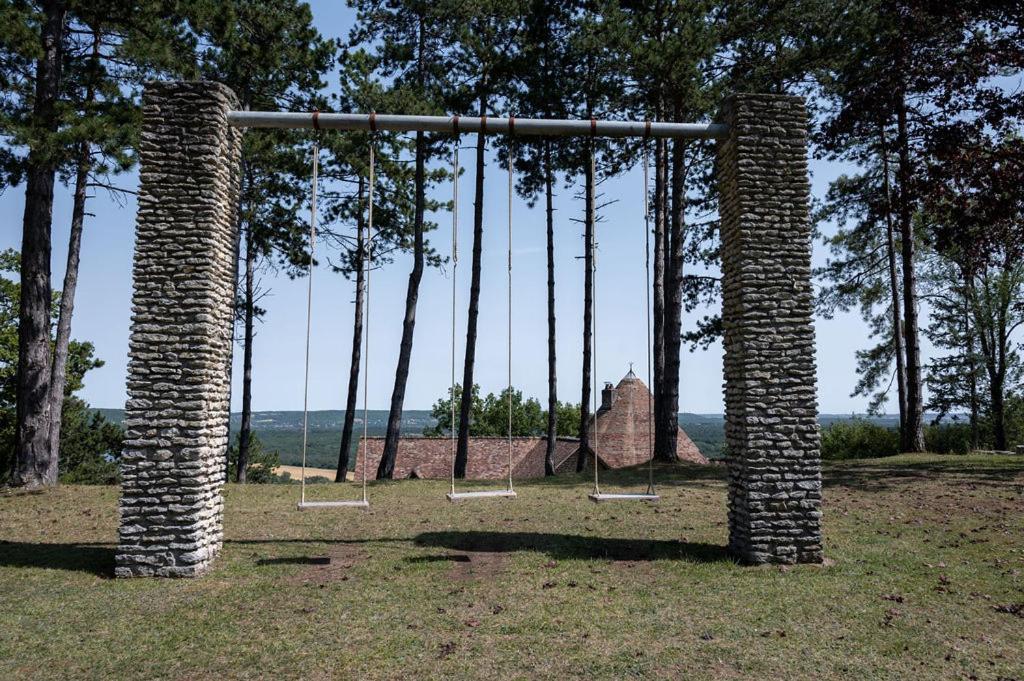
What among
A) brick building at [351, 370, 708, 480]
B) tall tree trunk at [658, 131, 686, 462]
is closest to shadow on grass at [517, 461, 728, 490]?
tall tree trunk at [658, 131, 686, 462]

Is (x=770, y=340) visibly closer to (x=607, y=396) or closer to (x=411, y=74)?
(x=411, y=74)

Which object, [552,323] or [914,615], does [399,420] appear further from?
[914,615]

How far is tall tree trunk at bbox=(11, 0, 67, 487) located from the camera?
12.3 meters

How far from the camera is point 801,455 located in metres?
7.22

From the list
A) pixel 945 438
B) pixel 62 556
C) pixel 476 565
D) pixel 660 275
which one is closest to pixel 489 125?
pixel 476 565

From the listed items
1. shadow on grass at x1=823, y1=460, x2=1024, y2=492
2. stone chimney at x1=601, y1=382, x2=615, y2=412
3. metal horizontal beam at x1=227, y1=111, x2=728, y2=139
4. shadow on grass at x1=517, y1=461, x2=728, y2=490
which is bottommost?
shadow on grass at x1=517, y1=461, x2=728, y2=490

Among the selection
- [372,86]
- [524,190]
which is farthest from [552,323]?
[372,86]

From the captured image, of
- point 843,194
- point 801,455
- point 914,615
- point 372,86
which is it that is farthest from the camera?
point 843,194

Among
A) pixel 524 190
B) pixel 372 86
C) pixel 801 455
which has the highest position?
pixel 372 86

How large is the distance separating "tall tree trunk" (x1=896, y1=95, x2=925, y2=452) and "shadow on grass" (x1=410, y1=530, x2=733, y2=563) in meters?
10.8

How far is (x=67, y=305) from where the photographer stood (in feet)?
43.1

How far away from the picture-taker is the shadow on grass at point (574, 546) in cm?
778

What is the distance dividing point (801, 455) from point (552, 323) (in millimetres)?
11230

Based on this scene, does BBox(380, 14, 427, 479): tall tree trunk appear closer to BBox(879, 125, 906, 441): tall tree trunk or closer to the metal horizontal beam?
the metal horizontal beam
